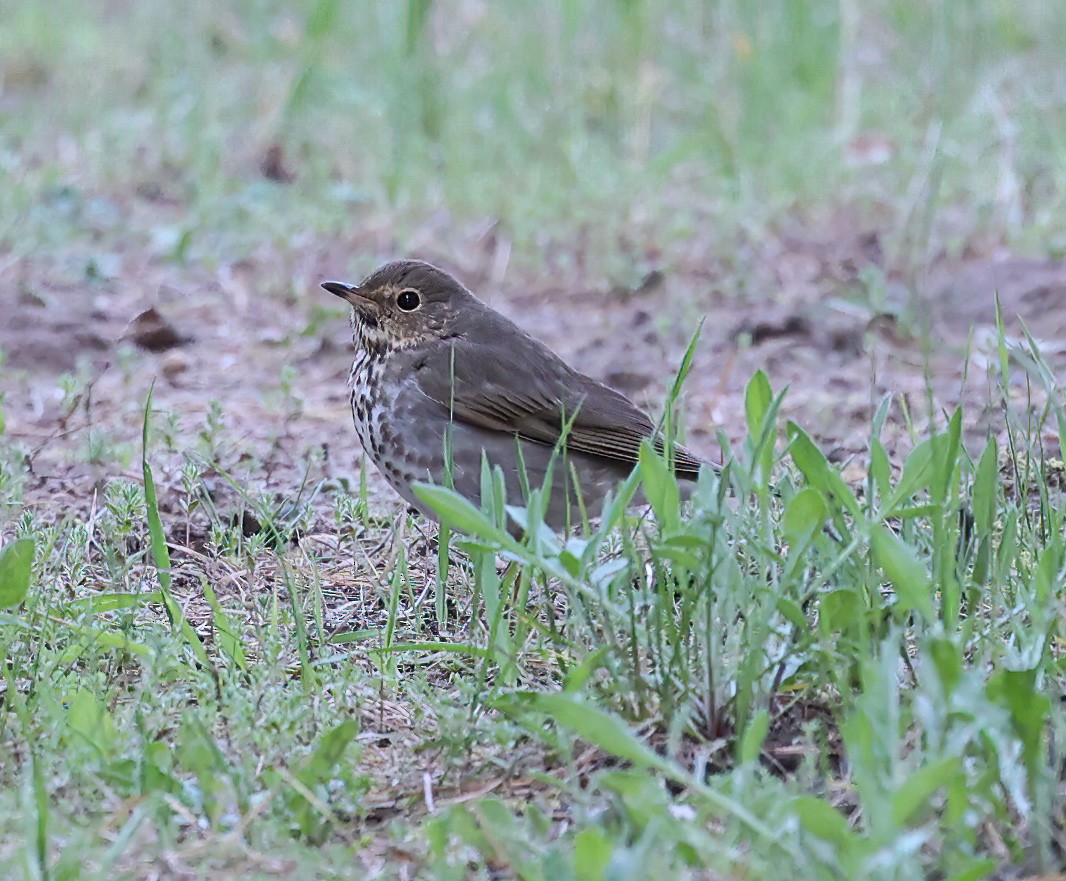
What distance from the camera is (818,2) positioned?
930 centimetres

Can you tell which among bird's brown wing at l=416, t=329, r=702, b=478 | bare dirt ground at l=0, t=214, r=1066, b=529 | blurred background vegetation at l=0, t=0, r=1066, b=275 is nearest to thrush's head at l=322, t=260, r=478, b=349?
bird's brown wing at l=416, t=329, r=702, b=478

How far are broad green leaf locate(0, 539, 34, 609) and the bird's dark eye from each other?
188 cm

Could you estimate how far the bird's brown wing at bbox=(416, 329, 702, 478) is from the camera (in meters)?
4.29

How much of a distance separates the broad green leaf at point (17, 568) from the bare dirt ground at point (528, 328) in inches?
54.6

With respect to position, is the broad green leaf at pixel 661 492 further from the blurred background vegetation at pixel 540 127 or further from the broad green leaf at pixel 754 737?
the blurred background vegetation at pixel 540 127

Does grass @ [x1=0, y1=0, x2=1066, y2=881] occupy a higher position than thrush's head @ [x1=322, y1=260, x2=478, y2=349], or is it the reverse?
thrush's head @ [x1=322, y1=260, x2=478, y2=349]

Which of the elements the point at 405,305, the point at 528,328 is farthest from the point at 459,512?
the point at 528,328

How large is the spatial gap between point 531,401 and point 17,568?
68.3 inches

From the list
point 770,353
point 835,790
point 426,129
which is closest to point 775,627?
point 835,790

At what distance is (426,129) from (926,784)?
683 cm

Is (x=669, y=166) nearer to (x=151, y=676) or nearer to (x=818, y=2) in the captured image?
(x=818, y=2)

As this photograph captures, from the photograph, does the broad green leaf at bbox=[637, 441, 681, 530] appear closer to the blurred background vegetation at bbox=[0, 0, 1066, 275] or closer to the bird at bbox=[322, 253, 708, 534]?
the bird at bbox=[322, 253, 708, 534]

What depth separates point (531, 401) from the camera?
14.2ft

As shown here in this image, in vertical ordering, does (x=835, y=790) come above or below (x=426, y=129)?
below
